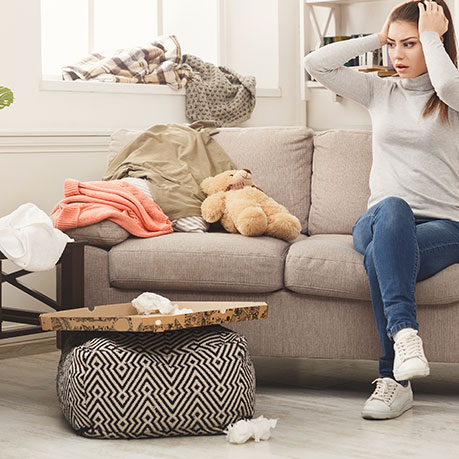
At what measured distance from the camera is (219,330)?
7.98 ft

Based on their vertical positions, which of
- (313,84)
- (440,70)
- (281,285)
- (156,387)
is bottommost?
(156,387)

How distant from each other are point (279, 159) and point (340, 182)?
248mm

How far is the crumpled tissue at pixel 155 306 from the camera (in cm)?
235

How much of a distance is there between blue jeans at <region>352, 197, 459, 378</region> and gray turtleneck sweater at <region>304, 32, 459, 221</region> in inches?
3.8

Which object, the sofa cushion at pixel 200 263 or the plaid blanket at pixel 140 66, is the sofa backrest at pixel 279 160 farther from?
the plaid blanket at pixel 140 66

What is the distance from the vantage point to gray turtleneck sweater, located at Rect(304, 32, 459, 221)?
2.67 meters

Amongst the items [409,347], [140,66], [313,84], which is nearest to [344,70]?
[409,347]

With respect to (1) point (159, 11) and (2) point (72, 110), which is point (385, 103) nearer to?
(2) point (72, 110)

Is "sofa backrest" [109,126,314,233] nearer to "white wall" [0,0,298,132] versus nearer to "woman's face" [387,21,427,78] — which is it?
"white wall" [0,0,298,132]

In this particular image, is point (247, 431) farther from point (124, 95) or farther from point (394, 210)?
point (124, 95)

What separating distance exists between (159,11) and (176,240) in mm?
1980

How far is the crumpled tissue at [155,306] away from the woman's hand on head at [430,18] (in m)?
1.12

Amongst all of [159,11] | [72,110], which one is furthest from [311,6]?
[72,110]

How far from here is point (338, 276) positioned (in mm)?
2631
